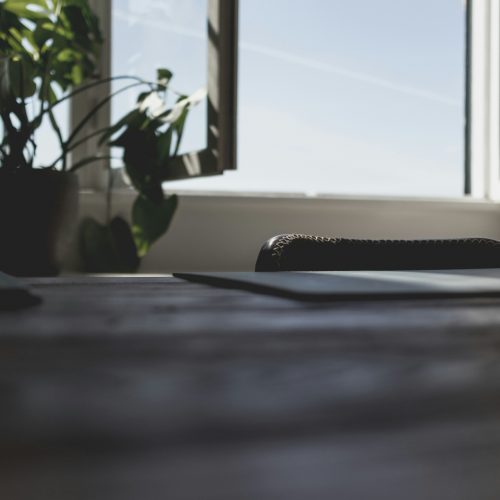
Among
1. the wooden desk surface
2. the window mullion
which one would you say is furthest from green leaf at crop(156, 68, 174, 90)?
the wooden desk surface

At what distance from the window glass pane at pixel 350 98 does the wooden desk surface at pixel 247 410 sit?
195 centimetres

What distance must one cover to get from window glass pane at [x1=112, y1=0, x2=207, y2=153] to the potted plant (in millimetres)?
120

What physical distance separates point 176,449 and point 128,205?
1935 mm

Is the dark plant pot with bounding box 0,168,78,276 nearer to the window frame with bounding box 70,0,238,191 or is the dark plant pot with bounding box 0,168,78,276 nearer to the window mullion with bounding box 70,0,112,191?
the window frame with bounding box 70,0,238,191

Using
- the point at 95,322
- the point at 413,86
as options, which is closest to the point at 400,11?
the point at 413,86

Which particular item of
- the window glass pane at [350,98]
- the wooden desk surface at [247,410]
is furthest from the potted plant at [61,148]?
the wooden desk surface at [247,410]

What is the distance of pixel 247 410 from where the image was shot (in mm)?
193

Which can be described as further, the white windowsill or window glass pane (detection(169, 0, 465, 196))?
window glass pane (detection(169, 0, 465, 196))

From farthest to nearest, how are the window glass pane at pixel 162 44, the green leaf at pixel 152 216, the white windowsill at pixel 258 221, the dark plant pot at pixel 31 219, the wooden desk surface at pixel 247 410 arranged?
the white windowsill at pixel 258 221 < the window glass pane at pixel 162 44 < the green leaf at pixel 152 216 < the dark plant pot at pixel 31 219 < the wooden desk surface at pixel 247 410

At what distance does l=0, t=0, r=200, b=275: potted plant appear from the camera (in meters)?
1.63

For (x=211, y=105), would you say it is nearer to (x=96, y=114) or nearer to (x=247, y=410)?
(x=96, y=114)

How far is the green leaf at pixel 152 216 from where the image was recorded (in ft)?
6.12

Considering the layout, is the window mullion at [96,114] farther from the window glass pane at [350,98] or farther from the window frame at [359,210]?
the window glass pane at [350,98]

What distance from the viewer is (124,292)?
0.55 m
